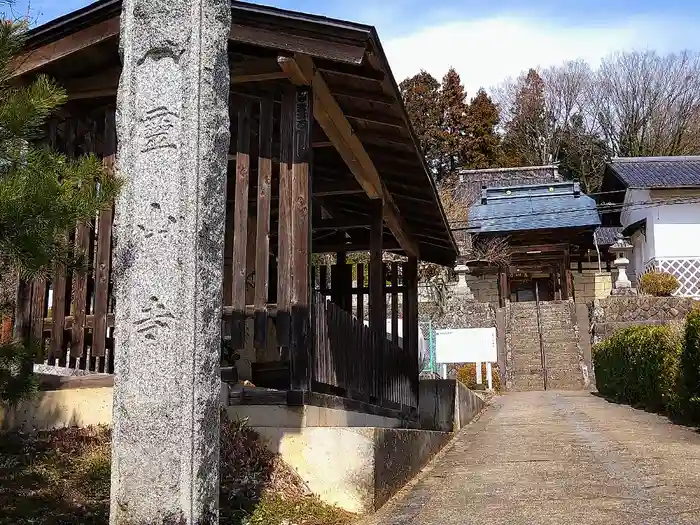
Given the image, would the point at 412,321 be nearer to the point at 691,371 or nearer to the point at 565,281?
the point at 691,371

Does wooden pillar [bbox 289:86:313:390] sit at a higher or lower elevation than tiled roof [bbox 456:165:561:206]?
lower

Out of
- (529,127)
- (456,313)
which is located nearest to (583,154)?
(529,127)

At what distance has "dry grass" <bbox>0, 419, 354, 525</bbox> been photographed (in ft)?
13.0

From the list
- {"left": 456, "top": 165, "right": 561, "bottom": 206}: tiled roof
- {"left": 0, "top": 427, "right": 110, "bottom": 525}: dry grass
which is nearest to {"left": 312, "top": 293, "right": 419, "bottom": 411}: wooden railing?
{"left": 0, "top": 427, "right": 110, "bottom": 525}: dry grass

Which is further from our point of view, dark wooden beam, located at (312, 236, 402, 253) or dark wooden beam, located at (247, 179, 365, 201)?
dark wooden beam, located at (312, 236, 402, 253)

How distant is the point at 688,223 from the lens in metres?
26.4

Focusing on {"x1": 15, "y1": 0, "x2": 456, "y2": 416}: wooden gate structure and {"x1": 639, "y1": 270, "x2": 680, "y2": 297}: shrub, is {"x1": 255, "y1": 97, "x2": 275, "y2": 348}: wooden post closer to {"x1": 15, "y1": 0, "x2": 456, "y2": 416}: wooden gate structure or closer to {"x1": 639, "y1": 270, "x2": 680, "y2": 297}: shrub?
{"x1": 15, "y1": 0, "x2": 456, "y2": 416}: wooden gate structure

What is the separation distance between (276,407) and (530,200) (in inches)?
1000

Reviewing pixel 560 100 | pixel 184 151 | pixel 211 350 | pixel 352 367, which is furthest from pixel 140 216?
pixel 560 100

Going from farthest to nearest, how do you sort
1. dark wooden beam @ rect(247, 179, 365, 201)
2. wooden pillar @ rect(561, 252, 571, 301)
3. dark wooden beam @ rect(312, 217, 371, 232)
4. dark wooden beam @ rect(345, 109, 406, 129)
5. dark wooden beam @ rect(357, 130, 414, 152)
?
wooden pillar @ rect(561, 252, 571, 301) < dark wooden beam @ rect(312, 217, 371, 232) < dark wooden beam @ rect(247, 179, 365, 201) < dark wooden beam @ rect(357, 130, 414, 152) < dark wooden beam @ rect(345, 109, 406, 129)

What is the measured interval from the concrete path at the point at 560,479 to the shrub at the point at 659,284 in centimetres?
1518

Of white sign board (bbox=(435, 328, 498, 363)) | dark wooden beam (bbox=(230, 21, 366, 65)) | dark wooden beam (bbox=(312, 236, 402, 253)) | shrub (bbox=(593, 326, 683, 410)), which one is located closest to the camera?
dark wooden beam (bbox=(230, 21, 366, 65))

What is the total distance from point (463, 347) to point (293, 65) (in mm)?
13660

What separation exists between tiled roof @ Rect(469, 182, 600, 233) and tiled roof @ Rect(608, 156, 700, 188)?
186 centimetres
